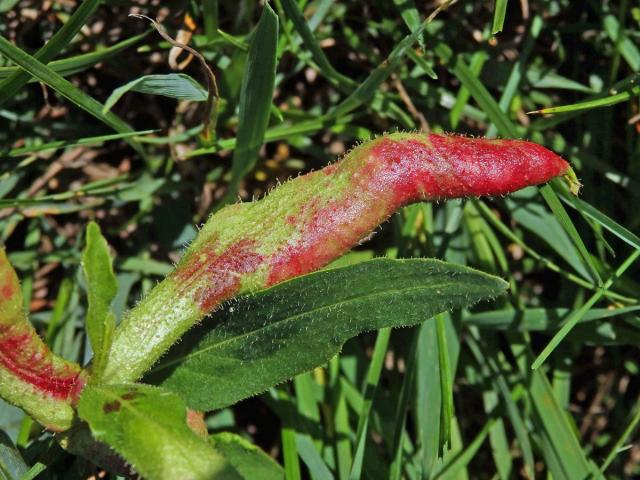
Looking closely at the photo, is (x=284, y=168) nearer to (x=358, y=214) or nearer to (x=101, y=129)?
(x=101, y=129)

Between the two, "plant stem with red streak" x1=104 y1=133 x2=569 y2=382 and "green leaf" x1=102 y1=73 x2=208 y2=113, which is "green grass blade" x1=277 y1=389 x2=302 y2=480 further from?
"green leaf" x1=102 y1=73 x2=208 y2=113

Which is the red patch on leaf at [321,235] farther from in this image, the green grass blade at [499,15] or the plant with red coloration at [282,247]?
the green grass blade at [499,15]

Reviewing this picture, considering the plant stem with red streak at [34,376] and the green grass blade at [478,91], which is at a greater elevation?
the green grass blade at [478,91]

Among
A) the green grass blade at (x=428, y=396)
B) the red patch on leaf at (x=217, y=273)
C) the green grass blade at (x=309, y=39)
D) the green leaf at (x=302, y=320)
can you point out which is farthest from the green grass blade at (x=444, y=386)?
the green grass blade at (x=309, y=39)

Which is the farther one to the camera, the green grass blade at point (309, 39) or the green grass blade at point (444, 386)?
the green grass blade at point (309, 39)

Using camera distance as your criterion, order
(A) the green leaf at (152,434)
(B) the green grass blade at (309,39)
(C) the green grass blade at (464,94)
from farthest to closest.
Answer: (C) the green grass blade at (464,94) < (B) the green grass blade at (309,39) < (A) the green leaf at (152,434)

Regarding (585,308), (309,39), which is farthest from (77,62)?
(585,308)
